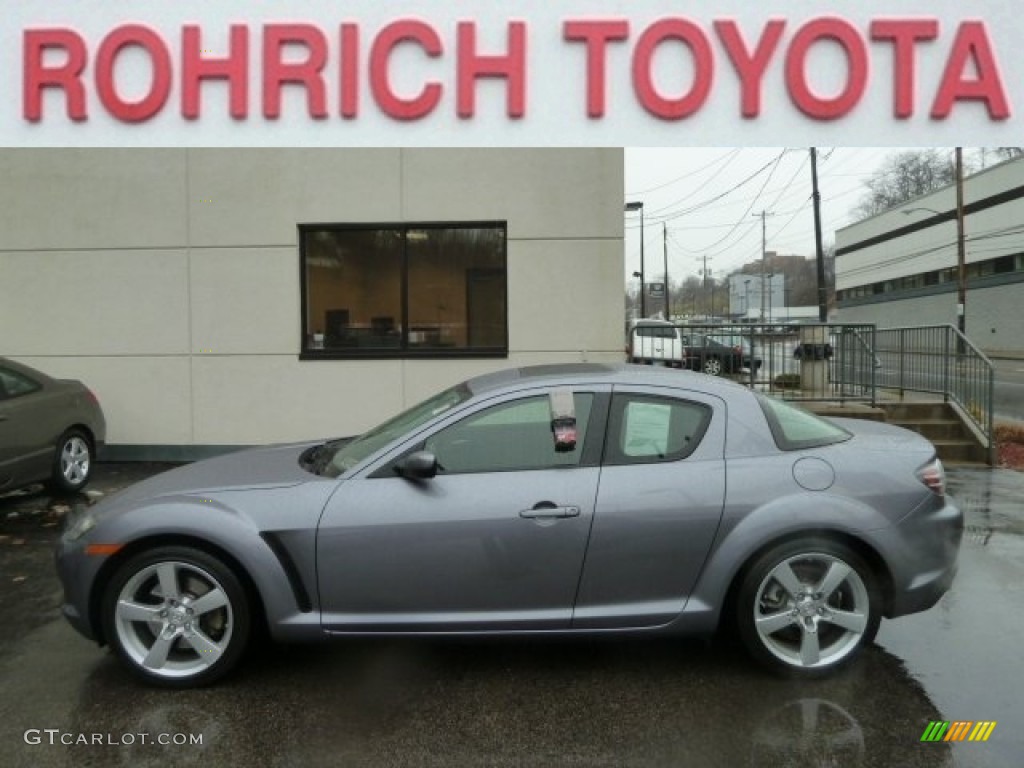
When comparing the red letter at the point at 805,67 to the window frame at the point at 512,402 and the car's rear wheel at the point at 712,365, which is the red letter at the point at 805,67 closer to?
the window frame at the point at 512,402

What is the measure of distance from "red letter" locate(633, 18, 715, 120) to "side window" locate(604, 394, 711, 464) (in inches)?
52.2

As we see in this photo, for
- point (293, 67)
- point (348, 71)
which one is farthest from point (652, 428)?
point (293, 67)

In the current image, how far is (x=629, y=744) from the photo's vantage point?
300cm

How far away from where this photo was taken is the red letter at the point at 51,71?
11.9ft

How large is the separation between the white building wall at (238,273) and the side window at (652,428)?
196 inches

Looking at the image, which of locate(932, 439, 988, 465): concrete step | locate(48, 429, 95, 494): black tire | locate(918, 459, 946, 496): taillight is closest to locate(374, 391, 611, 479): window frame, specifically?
locate(918, 459, 946, 496): taillight

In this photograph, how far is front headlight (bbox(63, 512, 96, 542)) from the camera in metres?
3.54

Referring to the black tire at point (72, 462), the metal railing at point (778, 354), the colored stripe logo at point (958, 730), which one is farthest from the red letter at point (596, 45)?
the black tire at point (72, 462)

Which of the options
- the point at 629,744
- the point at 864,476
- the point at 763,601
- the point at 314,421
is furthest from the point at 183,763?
the point at 314,421

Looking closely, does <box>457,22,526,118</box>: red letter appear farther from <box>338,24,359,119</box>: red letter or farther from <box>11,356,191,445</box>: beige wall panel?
<box>11,356,191,445</box>: beige wall panel

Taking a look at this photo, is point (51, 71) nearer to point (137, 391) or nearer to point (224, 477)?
point (224, 477)

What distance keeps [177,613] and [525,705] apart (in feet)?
5.29

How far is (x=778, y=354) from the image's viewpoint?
9688mm

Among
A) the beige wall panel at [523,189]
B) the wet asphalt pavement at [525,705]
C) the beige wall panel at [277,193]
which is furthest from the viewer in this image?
the beige wall panel at [277,193]
